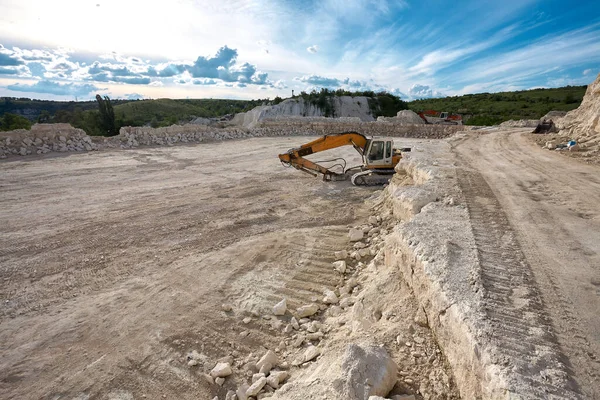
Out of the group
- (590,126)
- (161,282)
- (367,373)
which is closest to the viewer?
(367,373)

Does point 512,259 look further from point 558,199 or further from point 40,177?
point 40,177

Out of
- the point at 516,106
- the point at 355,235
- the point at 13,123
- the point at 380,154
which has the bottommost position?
the point at 355,235

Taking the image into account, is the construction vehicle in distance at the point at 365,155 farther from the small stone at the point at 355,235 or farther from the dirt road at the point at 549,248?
the small stone at the point at 355,235

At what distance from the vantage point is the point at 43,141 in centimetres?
1777

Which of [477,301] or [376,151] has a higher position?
[376,151]

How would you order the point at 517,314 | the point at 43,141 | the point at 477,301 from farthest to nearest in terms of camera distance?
1. the point at 43,141
2. the point at 477,301
3. the point at 517,314

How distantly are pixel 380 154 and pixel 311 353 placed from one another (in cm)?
918

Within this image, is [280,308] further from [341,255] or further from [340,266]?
[341,255]

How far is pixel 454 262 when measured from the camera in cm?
367

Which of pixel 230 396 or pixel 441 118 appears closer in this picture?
pixel 230 396

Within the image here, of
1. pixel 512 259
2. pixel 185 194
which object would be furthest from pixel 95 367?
pixel 185 194

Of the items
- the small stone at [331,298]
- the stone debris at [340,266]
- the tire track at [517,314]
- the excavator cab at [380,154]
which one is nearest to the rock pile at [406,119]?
the excavator cab at [380,154]

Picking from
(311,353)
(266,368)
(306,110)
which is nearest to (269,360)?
(266,368)

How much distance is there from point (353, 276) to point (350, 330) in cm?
171
